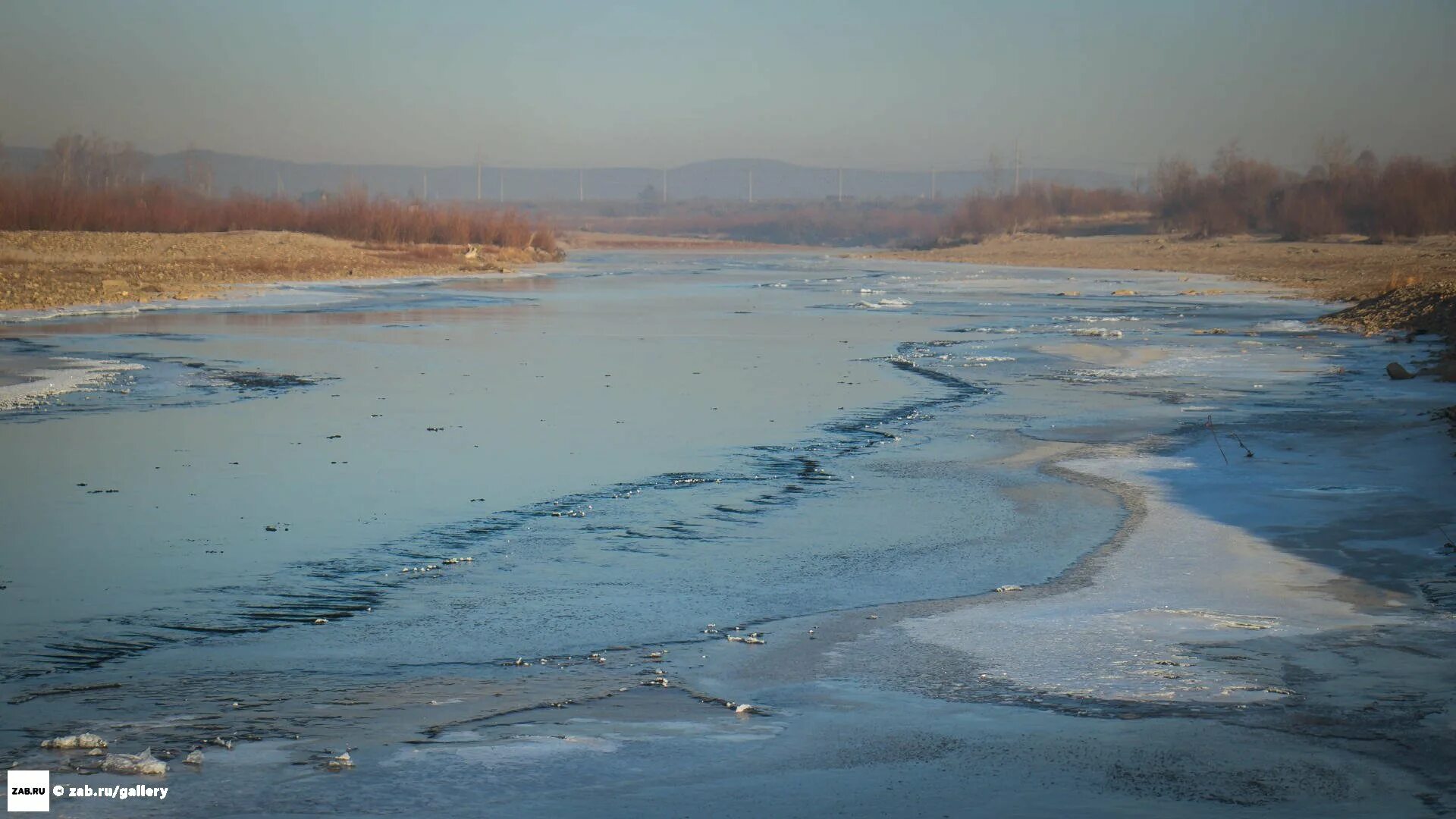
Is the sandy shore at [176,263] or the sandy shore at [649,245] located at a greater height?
the sandy shore at [649,245]

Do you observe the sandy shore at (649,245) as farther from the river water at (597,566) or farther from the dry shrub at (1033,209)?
the river water at (597,566)

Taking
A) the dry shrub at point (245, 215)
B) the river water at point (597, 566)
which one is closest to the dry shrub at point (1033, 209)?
the dry shrub at point (245, 215)

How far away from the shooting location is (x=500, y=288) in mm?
38781

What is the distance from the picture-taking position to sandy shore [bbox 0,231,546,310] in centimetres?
2967

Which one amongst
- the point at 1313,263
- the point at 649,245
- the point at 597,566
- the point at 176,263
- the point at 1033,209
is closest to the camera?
the point at 597,566

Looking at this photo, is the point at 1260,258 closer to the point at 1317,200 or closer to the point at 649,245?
the point at 1317,200

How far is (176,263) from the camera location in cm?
4109

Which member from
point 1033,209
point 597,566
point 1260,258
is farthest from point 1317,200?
point 597,566

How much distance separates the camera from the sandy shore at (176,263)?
29.7 metres

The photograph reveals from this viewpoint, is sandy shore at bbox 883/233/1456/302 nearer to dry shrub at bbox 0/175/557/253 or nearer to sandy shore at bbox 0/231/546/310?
dry shrub at bbox 0/175/557/253

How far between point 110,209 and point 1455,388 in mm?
51899

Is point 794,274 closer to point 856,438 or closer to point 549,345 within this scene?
point 549,345

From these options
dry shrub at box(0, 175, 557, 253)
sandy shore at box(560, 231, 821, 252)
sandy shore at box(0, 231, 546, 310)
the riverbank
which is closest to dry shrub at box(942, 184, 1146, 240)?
the riverbank

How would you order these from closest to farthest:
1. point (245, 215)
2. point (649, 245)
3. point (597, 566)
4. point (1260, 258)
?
point (597, 566), point (1260, 258), point (245, 215), point (649, 245)
